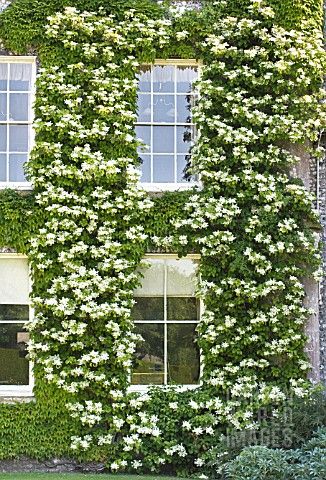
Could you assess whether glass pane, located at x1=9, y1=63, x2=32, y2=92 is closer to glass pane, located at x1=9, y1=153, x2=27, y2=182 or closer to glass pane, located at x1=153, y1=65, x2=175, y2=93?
glass pane, located at x1=9, y1=153, x2=27, y2=182

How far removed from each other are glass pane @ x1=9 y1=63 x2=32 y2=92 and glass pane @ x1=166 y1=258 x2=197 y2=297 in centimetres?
353

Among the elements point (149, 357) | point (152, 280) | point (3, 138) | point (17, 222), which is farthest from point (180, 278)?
point (3, 138)

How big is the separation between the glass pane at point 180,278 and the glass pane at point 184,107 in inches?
88.1

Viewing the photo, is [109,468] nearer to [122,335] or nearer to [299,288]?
[122,335]

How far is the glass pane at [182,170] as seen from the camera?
41.2ft

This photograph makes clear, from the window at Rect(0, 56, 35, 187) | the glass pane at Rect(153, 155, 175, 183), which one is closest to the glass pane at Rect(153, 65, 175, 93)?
the glass pane at Rect(153, 155, 175, 183)

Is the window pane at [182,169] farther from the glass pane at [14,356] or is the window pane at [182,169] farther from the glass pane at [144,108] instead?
the glass pane at [14,356]

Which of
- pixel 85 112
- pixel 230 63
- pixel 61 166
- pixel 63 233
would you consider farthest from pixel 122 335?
pixel 230 63

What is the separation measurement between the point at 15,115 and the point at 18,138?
1.20 ft

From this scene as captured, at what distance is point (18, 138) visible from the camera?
12.5 meters

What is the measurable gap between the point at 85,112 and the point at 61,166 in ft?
3.11

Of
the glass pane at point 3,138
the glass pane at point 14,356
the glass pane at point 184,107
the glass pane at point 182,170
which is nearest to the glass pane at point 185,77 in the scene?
the glass pane at point 184,107

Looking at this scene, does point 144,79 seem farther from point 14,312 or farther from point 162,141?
point 14,312

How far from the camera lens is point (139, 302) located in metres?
12.3
